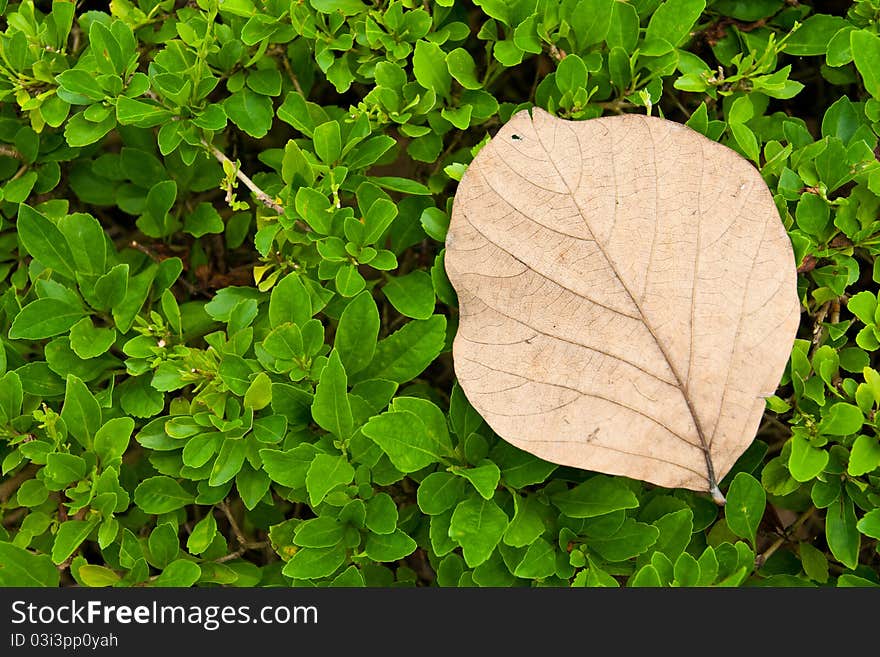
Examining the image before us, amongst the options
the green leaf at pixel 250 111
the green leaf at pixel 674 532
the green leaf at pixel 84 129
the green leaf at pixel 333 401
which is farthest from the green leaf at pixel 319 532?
the green leaf at pixel 84 129

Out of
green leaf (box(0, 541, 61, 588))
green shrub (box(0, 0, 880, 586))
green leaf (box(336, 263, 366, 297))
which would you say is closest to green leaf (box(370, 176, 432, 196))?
green shrub (box(0, 0, 880, 586))

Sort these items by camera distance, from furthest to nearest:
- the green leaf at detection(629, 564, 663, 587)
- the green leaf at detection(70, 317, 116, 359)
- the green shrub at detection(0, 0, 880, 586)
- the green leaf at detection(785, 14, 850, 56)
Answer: the green leaf at detection(785, 14, 850, 56), the green leaf at detection(70, 317, 116, 359), the green shrub at detection(0, 0, 880, 586), the green leaf at detection(629, 564, 663, 587)

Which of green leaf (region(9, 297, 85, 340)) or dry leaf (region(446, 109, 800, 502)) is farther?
green leaf (region(9, 297, 85, 340))

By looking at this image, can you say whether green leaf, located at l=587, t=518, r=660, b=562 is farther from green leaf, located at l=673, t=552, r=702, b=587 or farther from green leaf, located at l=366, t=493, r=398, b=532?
green leaf, located at l=366, t=493, r=398, b=532

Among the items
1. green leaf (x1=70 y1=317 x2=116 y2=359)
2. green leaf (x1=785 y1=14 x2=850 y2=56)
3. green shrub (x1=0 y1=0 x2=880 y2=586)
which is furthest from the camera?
green leaf (x1=785 y1=14 x2=850 y2=56)

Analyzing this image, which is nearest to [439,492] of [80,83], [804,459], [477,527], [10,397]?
[477,527]

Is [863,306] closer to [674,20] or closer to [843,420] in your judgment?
[843,420]

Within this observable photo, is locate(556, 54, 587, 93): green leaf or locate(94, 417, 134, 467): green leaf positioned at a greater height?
locate(556, 54, 587, 93): green leaf

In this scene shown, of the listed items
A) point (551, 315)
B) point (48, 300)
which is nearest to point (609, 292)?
point (551, 315)
